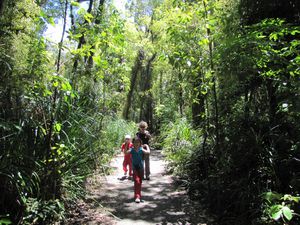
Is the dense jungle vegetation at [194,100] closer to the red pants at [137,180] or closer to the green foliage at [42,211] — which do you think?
the green foliage at [42,211]

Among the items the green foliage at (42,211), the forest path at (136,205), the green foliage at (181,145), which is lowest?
the forest path at (136,205)

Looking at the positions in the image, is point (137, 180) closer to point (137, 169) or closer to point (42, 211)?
point (137, 169)

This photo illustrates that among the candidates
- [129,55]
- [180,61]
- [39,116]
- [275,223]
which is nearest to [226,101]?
[180,61]

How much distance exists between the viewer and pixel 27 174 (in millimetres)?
4219

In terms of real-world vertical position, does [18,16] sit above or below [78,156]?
above

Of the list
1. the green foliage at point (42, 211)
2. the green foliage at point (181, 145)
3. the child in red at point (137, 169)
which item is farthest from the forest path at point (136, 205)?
the green foliage at point (181, 145)

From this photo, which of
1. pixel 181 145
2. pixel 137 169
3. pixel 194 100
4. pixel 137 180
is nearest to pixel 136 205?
pixel 137 180

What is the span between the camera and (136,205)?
19.1ft

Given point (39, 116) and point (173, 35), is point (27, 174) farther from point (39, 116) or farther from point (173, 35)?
point (173, 35)

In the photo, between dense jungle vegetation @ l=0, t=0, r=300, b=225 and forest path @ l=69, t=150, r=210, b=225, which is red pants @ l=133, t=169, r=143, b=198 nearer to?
forest path @ l=69, t=150, r=210, b=225

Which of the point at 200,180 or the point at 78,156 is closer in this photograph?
the point at 78,156

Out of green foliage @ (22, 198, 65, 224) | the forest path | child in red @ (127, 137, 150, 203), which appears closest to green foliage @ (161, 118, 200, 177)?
the forest path

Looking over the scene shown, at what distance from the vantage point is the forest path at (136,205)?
508 cm

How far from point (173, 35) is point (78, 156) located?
2945 mm
